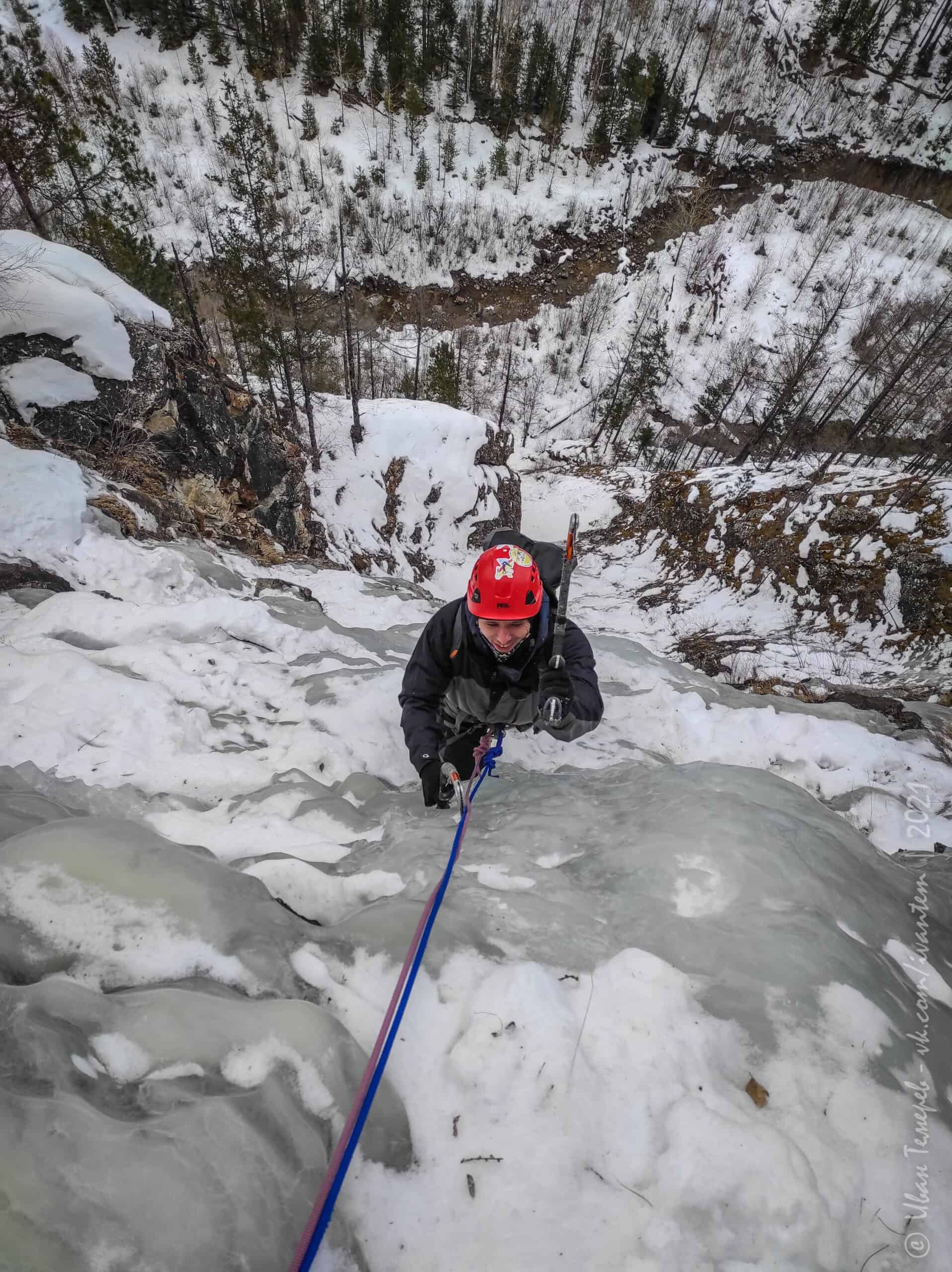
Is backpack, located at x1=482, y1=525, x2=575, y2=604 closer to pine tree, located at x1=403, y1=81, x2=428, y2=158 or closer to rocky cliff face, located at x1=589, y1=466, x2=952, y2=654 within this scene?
rocky cliff face, located at x1=589, y1=466, x2=952, y2=654

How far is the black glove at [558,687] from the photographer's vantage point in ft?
14.0

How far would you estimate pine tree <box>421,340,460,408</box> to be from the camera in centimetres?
2839

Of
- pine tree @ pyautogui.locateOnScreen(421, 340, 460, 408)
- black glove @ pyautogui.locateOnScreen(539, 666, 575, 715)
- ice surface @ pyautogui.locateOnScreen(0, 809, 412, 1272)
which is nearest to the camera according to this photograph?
ice surface @ pyautogui.locateOnScreen(0, 809, 412, 1272)

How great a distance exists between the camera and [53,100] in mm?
35531

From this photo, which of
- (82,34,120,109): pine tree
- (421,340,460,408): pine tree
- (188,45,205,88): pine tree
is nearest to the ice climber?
(421,340,460,408): pine tree

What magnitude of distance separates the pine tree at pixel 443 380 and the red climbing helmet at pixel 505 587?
27.0m

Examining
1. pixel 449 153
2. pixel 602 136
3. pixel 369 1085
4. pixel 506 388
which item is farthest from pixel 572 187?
pixel 369 1085

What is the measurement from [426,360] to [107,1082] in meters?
40.3

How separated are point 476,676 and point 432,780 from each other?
36.0 inches

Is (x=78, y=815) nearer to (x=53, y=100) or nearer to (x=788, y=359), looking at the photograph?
(x=788, y=359)

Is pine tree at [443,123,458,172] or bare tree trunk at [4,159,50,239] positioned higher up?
pine tree at [443,123,458,172]

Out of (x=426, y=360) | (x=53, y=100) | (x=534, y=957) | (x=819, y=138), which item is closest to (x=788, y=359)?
(x=426, y=360)

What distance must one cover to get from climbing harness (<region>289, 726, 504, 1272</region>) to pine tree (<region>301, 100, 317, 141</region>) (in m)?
53.3

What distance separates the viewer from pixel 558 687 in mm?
4285
